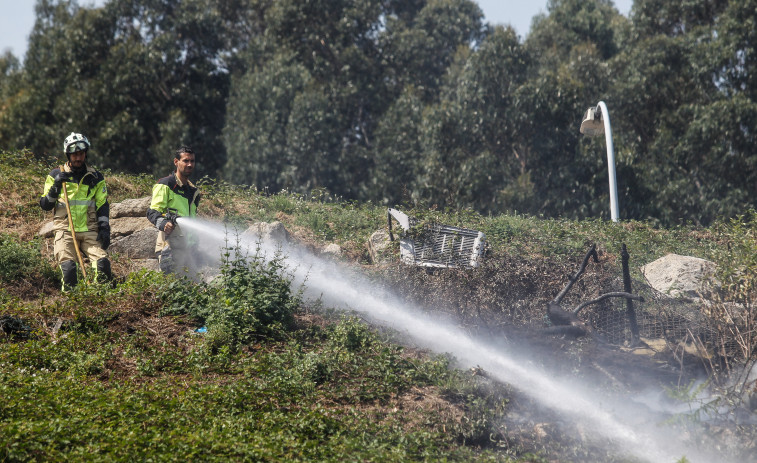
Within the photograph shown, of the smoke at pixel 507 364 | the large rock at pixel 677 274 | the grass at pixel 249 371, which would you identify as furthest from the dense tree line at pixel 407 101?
the grass at pixel 249 371

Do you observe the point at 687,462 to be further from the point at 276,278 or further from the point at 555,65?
the point at 555,65

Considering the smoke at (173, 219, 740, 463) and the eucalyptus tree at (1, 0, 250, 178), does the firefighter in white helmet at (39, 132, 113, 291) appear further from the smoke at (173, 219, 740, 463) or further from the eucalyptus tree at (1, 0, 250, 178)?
the eucalyptus tree at (1, 0, 250, 178)

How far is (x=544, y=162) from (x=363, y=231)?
12559 millimetres

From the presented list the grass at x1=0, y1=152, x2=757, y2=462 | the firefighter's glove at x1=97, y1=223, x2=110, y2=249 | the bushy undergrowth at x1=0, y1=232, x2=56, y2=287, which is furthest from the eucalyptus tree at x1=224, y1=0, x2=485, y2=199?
the firefighter's glove at x1=97, y1=223, x2=110, y2=249

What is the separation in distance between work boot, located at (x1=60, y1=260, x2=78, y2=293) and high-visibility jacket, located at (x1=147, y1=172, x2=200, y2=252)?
0.92 metres

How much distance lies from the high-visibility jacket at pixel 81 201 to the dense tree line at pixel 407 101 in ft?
41.2

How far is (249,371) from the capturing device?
20.6ft

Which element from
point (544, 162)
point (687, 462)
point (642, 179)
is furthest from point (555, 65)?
point (687, 462)

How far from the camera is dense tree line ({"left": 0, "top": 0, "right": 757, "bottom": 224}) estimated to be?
65.8 ft

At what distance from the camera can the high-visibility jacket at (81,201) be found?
25.3 feet

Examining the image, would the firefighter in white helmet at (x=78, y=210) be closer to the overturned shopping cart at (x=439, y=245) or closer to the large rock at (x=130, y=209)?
the large rock at (x=130, y=209)

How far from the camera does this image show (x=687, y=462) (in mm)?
5359

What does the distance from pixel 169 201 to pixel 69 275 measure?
1323mm

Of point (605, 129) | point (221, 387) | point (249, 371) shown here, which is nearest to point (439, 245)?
point (249, 371)
